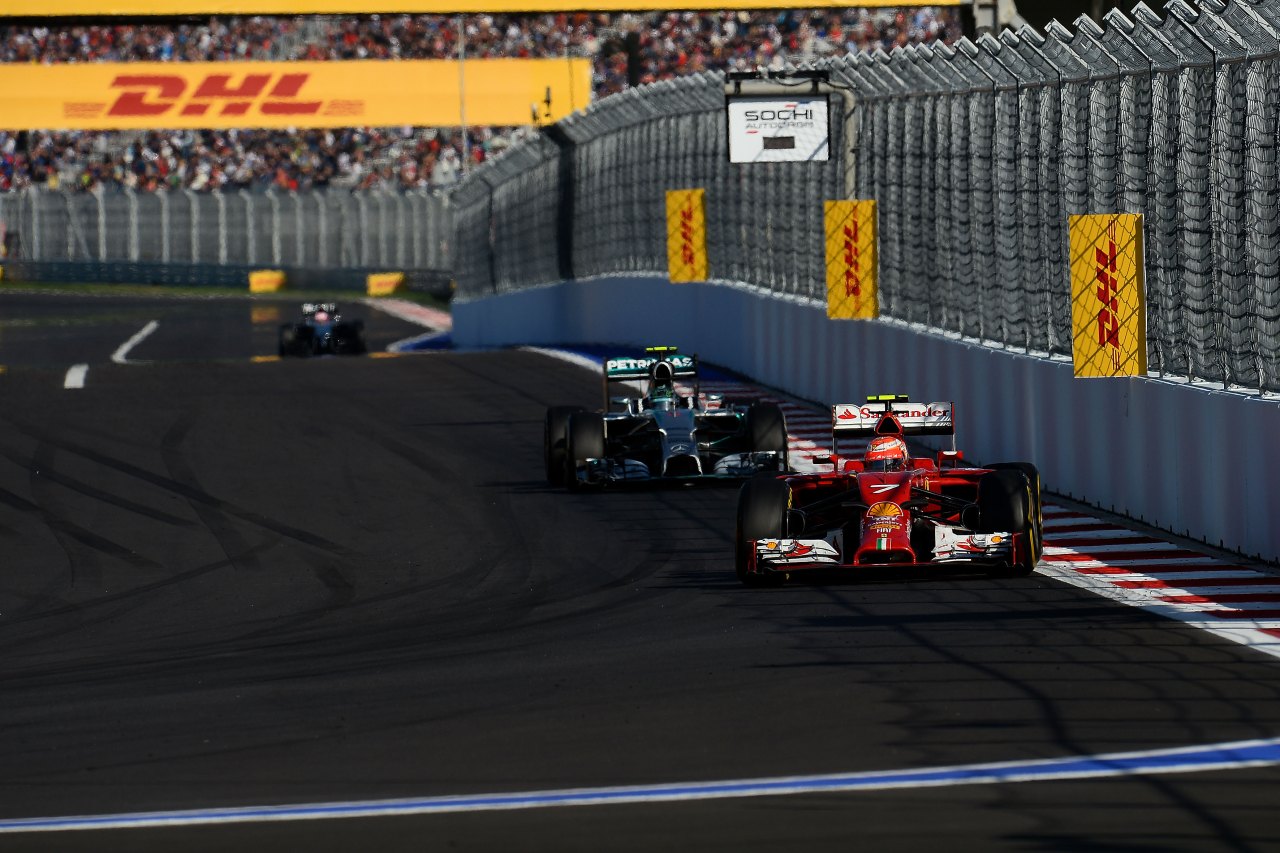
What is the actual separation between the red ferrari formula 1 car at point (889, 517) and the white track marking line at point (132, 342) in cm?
2478

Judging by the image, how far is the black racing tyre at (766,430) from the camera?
52.7 feet

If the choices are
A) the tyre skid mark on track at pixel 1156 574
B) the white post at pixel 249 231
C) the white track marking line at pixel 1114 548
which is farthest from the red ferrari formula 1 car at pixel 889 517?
the white post at pixel 249 231

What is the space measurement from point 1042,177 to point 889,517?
16.0ft

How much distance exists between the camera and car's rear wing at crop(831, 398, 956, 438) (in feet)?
41.2

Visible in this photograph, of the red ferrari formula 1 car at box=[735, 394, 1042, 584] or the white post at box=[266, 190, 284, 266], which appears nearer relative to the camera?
the red ferrari formula 1 car at box=[735, 394, 1042, 584]

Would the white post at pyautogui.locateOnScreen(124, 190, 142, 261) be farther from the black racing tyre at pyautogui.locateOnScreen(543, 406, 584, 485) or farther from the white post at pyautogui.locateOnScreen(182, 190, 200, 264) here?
the black racing tyre at pyautogui.locateOnScreen(543, 406, 584, 485)

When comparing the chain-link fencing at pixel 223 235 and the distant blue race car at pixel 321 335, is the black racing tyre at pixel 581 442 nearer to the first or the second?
the distant blue race car at pixel 321 335

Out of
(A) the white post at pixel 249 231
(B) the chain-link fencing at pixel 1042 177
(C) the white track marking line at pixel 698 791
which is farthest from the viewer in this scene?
(A) the white post at pixel 249 231

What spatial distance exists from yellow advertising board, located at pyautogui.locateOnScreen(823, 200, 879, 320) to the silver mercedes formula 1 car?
3.44 meters

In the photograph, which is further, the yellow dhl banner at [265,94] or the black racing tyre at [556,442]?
the yellow dhl banner at [265,94]

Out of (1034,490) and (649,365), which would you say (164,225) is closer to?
(649,365)

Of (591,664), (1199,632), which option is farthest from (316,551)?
(1199,632)

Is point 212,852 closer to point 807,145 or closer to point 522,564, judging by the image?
point 522,564

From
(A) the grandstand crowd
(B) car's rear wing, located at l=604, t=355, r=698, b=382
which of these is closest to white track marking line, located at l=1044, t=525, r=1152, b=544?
(B) car's rear wing, located at l=604, t=355, r=698, b=382
